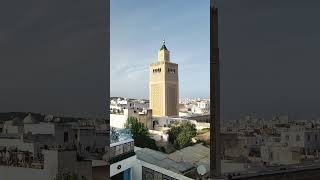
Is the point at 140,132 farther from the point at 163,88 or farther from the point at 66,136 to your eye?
the point at 66,136

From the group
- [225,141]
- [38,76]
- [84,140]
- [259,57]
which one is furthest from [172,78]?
[38,76]

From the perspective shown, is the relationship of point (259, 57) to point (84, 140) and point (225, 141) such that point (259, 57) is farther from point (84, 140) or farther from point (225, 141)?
point (84, 140)

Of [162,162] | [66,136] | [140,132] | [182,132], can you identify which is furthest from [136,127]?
[66,136]

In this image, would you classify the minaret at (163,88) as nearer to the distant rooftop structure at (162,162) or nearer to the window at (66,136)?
the distant rooftop structure at (162,162)

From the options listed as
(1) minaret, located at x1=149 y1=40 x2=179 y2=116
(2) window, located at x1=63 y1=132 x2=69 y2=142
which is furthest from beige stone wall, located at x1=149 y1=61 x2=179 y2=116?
(2) window, located at x1=63 y1=132 x2=69 y2=142

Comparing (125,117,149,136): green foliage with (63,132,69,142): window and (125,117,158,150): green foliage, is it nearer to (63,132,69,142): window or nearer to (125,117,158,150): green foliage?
(125,117,158,150): green foliage

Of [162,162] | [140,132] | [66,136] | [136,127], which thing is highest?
[66,136]

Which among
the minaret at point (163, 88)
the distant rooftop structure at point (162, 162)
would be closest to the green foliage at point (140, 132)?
the minaret at point (163, 88)

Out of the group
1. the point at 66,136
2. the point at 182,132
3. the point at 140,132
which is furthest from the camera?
the point at 182,132

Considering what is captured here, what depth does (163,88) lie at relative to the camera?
1003 cm

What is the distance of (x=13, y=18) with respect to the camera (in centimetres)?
326

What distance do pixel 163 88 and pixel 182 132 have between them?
1.39m

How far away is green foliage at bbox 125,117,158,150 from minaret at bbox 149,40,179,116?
1.00 meters

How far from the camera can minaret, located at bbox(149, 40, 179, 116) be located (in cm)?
982
